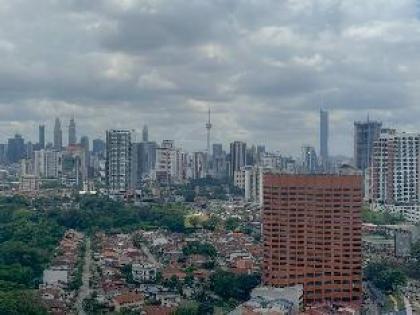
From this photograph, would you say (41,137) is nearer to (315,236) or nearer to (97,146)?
(97,146)

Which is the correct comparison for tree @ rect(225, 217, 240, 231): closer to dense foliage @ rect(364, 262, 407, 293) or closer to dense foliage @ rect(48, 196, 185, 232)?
dense foliage @ rect(48, 196, 185, 232)

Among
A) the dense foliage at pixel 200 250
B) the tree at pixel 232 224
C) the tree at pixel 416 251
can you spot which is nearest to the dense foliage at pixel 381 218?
the tree at pixel 232 224

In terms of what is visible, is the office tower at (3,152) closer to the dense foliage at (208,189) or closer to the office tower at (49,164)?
the office tower at (49,164)

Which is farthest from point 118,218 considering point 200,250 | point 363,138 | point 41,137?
point 41,137

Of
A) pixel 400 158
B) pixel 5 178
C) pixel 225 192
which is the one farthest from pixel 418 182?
pixel 5 178

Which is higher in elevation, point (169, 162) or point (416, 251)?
point (169, 162)

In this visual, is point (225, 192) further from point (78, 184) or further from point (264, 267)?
point (264, 267)
